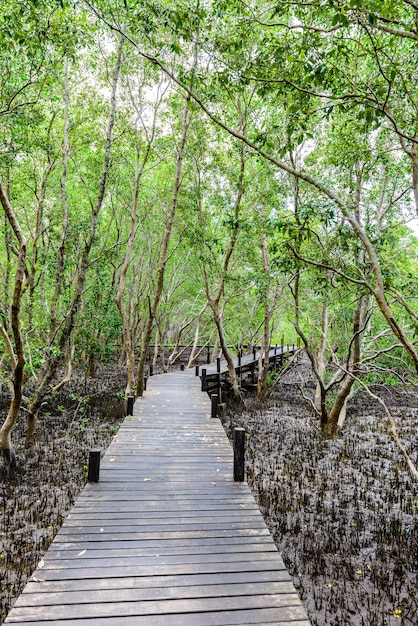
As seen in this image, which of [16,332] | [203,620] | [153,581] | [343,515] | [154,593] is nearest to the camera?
[203,620]

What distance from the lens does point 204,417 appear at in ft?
30.3

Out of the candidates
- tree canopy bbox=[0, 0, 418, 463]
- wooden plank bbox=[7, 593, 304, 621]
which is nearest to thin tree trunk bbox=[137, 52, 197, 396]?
tree canopy bbox=[0, 0, 418, 463]

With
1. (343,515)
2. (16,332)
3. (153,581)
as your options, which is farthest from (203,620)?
(343,515)

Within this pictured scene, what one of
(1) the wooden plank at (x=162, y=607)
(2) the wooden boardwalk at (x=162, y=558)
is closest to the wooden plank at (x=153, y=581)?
(2) the wooden boardwalk at (x=162, y=558)

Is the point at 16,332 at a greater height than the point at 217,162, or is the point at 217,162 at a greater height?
the point at 217,162

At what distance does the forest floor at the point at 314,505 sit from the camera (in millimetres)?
4395

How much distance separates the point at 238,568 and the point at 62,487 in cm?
477

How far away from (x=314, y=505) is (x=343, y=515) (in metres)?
0.50

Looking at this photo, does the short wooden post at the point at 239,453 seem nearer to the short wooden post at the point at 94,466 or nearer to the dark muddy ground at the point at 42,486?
the short wooden post at the point at 94,466

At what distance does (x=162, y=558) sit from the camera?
3.63 metres

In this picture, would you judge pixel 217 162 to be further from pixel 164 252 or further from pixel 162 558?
pixel 162 558

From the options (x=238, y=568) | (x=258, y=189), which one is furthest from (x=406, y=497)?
(x=258, y=189)

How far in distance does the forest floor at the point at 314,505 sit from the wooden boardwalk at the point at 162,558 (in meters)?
1.14

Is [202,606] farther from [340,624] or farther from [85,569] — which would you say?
[340,624]
